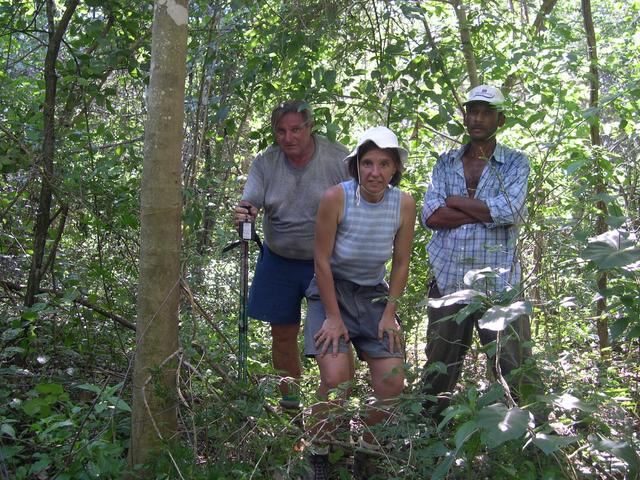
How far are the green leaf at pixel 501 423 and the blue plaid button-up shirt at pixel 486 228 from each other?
1.62 metres

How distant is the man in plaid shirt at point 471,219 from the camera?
13.3 ft

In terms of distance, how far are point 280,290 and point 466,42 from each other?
2.09 m

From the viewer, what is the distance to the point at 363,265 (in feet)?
13.3

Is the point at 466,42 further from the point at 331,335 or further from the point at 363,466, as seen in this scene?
the point at 363,466

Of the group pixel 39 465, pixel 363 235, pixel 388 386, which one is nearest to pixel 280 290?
pixel 363 235

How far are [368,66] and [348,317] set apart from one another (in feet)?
8.57

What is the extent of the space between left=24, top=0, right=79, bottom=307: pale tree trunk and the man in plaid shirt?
2268mm

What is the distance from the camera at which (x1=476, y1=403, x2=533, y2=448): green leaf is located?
224 centimetres

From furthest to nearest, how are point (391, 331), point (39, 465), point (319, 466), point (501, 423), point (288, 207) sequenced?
point (288, 207)
point (391, 331)
point (319, 466)
point (39, 465)
point (501, 423)

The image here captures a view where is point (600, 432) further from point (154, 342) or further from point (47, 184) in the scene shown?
point (47, 184)

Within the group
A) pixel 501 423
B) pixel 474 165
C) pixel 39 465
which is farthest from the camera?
pixel 474 165

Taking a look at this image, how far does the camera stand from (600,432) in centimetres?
294

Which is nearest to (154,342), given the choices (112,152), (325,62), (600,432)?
(600,432)

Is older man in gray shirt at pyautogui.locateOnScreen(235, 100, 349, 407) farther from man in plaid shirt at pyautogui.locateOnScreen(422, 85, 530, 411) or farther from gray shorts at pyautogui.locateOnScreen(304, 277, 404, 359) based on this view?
man in plaid shirt at pyautogui.locateOnScreen(422, 85, 530, 411)
